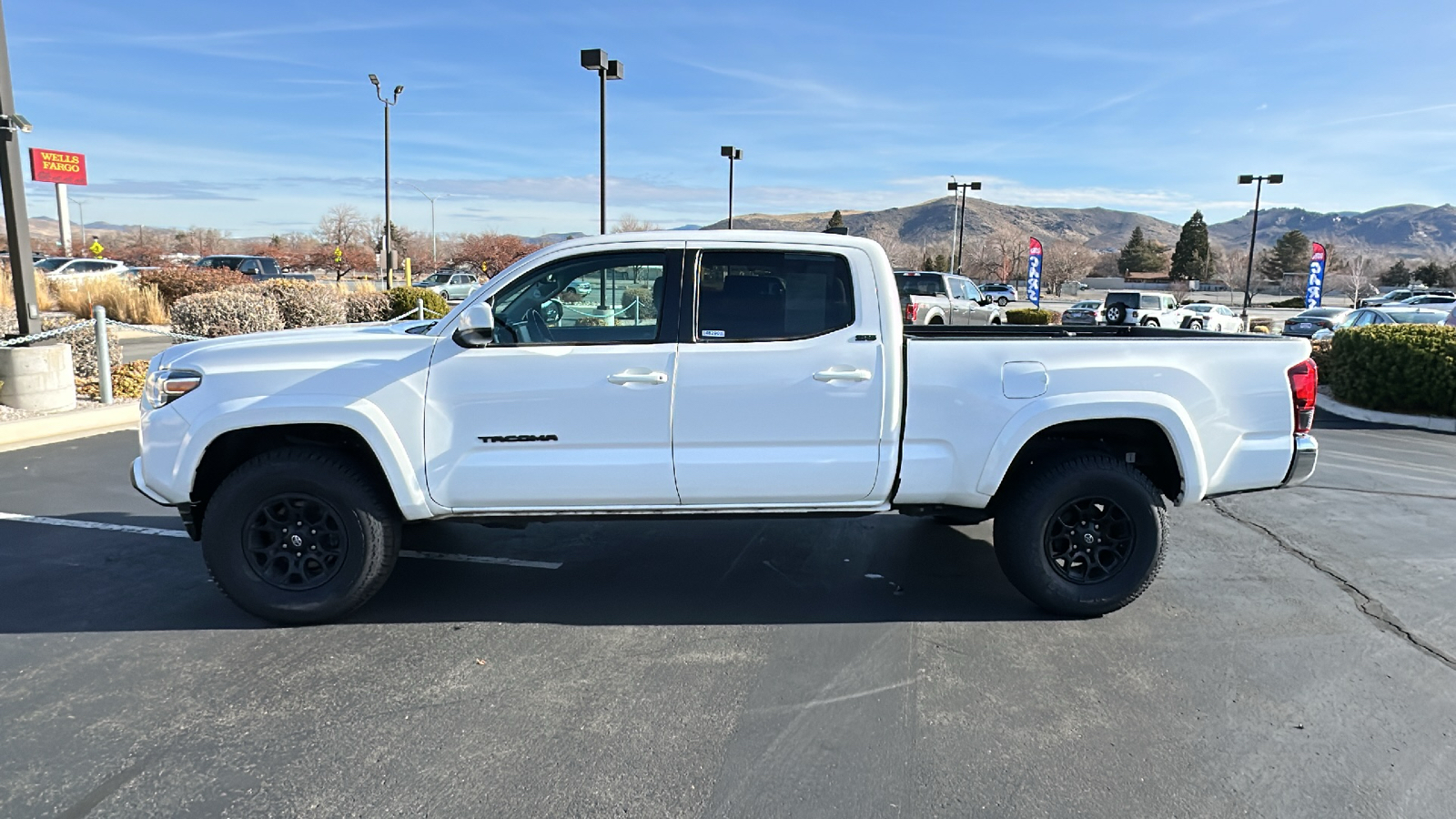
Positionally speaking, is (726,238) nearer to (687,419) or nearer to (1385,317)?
(687,419)

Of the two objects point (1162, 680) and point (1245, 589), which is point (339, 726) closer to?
point (1162, 680)

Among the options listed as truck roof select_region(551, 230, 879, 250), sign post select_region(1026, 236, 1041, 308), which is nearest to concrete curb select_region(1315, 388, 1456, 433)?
truck roof select_region(551, 230, 879, 250)

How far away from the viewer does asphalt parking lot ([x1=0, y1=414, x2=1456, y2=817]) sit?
301cm

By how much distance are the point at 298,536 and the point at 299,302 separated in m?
14.8

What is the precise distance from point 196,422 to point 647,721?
99.2 inches

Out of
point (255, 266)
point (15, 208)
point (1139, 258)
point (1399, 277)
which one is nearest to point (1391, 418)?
point (15, 208)

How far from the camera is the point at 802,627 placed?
437 cm

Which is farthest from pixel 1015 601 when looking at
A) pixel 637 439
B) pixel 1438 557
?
pixel 1438 557

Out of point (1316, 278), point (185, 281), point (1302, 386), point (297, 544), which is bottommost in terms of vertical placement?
point (297, 544)

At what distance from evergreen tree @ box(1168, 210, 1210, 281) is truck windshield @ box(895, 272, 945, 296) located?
8381cm

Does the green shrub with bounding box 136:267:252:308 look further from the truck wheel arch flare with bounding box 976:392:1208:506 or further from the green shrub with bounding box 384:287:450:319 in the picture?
the truck wheel arch flare with bounding box 976:392:1208:506

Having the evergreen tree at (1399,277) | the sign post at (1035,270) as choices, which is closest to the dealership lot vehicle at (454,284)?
the sign post at (1035,270)

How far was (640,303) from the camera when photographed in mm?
4367

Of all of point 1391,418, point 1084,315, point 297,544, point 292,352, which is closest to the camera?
point 292,352
